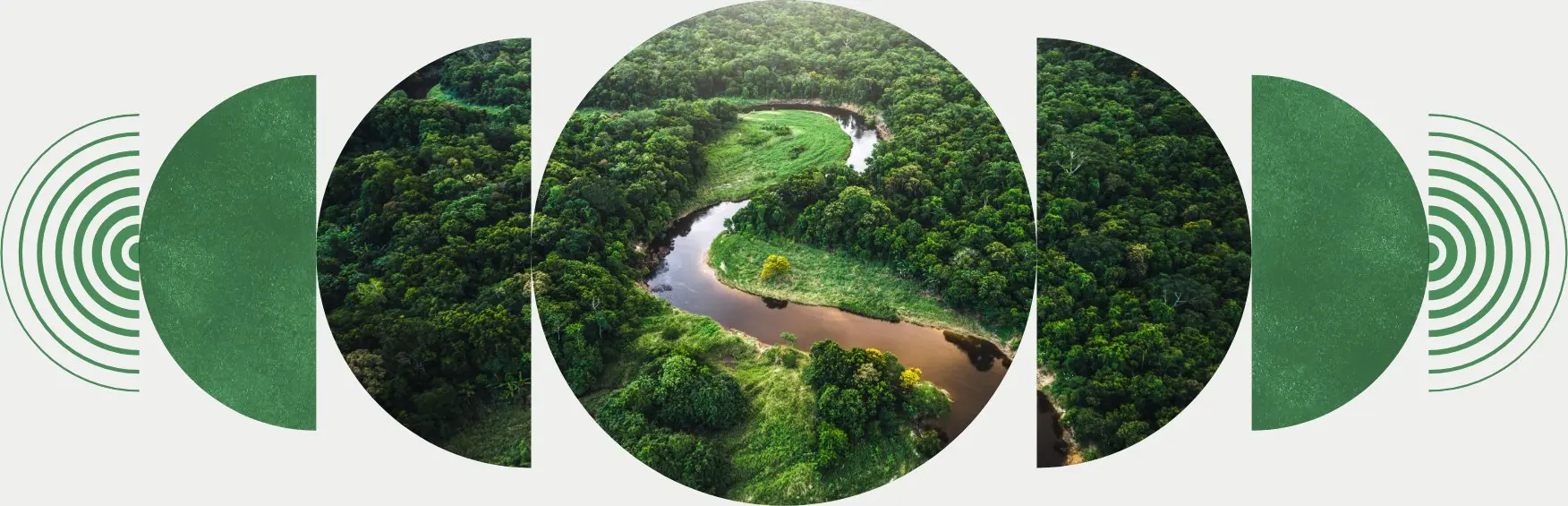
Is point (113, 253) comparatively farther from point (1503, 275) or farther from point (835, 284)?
point (1503, 275)

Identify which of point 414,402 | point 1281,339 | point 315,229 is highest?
point 315,229

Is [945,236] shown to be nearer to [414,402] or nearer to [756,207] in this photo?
[756,207]

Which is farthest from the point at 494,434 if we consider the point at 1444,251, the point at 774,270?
the point at 1444,251

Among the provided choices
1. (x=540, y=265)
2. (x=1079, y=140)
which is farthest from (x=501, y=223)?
(x=1079, y=140)

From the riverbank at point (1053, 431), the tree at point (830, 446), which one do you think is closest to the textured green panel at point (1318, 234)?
the riverbank at point (1053, 431)

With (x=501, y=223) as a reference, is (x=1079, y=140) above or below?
above

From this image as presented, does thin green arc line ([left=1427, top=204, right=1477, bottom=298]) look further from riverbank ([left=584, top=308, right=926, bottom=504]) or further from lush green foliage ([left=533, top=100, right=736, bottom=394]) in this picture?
lush green foliage ([left=533, top=100, right=736, bottom=394])

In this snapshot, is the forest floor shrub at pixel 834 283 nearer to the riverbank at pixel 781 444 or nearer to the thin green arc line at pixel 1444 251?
the riverbank at pixel 781 444
